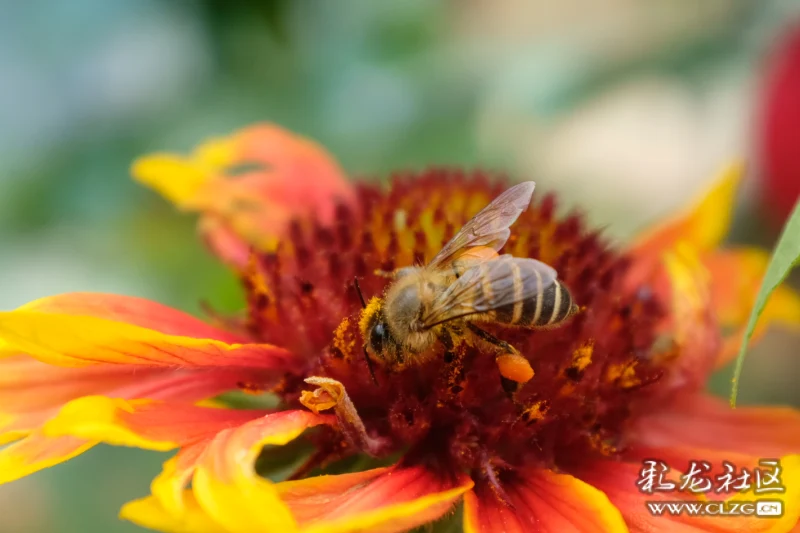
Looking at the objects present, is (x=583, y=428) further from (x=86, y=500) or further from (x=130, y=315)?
(x=86, y=500)

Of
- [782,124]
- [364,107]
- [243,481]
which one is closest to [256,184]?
[243,481]

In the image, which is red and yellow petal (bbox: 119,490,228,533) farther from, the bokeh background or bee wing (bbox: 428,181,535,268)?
the bokeh background

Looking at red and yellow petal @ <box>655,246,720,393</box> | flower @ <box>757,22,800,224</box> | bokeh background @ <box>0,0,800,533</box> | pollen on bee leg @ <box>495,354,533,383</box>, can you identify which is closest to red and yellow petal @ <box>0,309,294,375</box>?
pollen on bee leg @ <box>495,354,533,383</box>

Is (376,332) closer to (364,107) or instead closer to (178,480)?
(178,480)

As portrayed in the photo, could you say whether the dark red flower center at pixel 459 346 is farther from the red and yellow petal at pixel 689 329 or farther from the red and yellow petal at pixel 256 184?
the red and yellow petal at pixel 256 184

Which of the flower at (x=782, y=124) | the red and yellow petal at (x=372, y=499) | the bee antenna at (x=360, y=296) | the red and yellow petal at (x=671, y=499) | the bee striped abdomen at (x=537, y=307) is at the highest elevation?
the flower at (x=782, y=124)

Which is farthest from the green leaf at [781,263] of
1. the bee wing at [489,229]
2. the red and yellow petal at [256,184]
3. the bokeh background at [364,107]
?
the bokeh background at [364,107]
